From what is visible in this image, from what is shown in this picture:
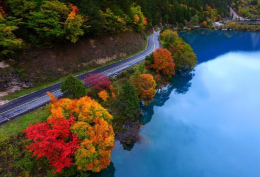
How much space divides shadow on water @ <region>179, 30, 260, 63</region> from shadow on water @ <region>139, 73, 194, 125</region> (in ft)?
57.5

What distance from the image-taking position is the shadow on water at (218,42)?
242 feet

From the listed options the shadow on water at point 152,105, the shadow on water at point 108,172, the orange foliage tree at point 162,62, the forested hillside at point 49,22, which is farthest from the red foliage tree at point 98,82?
the orange foliage tree at point 162,62

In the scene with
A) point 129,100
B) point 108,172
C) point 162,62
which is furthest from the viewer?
point 162,62

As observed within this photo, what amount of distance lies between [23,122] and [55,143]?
28.9ft

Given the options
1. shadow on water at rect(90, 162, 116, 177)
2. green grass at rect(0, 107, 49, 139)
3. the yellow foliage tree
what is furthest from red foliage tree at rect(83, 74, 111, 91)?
shadow on water at rect(90, 162, 116, 177)

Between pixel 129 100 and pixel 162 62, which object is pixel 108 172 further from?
pixel 162 62

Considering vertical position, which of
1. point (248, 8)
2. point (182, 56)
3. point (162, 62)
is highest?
point (162, 62)

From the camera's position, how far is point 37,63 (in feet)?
103

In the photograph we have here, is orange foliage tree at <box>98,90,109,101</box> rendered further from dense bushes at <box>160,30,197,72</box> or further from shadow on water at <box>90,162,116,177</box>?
dense bushes at <box>160,30,197,72</box>

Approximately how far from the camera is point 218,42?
89.4 metres

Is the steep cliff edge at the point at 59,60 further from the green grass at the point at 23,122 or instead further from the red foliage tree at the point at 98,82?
the red foliage tree at the point at 98,82

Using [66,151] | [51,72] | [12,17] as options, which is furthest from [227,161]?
[12,17]

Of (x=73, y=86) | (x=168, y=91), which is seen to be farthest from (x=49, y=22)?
(x=168, y=91)

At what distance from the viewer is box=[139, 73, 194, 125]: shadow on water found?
3581 cm
